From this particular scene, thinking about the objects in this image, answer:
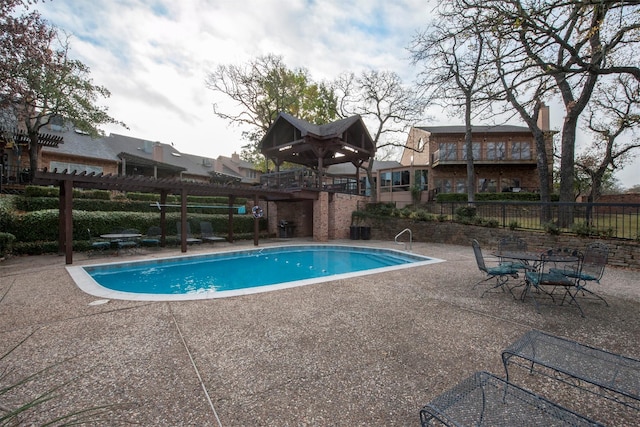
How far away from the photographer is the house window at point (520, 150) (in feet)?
74.7

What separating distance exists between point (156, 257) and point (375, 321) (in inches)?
325

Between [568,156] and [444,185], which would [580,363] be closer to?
[568,156]

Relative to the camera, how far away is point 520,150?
2292 cm

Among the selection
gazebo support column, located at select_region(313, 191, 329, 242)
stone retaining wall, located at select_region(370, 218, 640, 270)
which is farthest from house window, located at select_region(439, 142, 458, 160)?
gazebo support column, located at select_region(313, 191, 329, 242)

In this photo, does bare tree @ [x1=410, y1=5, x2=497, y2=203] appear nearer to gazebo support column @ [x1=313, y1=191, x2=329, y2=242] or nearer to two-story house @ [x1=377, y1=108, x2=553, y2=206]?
gazebo support column @ [x1=313, y1=191, x2=329, y2=242]

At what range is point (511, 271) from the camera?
5.26 metres

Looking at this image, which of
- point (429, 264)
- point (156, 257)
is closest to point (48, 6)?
point (156, 257)

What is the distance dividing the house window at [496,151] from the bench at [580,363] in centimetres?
2396

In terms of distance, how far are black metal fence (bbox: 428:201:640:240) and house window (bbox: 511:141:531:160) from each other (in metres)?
12.3

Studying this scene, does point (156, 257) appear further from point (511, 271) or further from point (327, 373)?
point (511, 271)

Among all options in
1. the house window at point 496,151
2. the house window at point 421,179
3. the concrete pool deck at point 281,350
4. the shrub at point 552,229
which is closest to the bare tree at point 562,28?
the concrete pool deck at point 281,350

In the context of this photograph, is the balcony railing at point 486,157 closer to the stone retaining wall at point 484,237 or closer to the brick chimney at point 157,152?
the stone retaining wall at point 484,237

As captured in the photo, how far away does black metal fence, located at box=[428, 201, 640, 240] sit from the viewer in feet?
28.7

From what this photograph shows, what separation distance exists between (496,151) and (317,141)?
1641 cm
